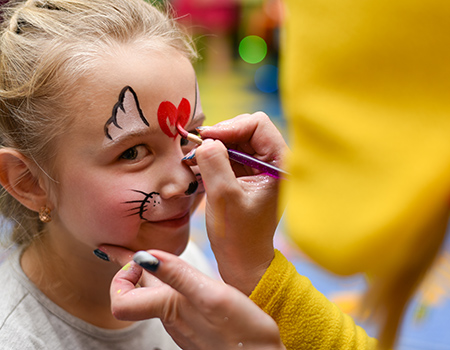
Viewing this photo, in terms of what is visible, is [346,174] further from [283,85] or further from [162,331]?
[162,331]

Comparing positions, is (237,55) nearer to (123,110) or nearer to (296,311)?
(123,110)

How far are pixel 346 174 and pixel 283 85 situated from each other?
112 mm

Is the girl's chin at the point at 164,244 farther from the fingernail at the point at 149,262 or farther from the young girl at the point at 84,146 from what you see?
the fingernail at the point at 149,262

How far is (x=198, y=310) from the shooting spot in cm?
56

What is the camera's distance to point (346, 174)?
0.41m

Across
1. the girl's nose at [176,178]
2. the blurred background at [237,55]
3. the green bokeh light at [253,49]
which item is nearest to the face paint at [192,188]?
the girl's nose at [176,178]

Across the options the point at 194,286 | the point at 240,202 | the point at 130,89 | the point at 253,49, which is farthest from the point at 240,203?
the point at 253,49

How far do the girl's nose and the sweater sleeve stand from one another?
0.19 m

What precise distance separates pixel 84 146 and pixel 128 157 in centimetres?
7

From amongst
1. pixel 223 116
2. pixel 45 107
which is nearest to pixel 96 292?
pixel 45 107

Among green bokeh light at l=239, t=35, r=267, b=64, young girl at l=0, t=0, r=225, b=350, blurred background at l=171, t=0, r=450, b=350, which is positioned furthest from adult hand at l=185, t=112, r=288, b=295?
green bokeh light at l=239, t=35, r=267, b=64

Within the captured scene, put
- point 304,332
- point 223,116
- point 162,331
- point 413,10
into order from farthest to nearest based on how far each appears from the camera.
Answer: point 223,116 < point 162,331 < point 304,332 < point 413,10

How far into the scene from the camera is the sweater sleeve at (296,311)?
70 centimetres

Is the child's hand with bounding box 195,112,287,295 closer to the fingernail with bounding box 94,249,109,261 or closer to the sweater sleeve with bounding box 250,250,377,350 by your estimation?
the sweater sleeve with bounding box 250,250,377,350
